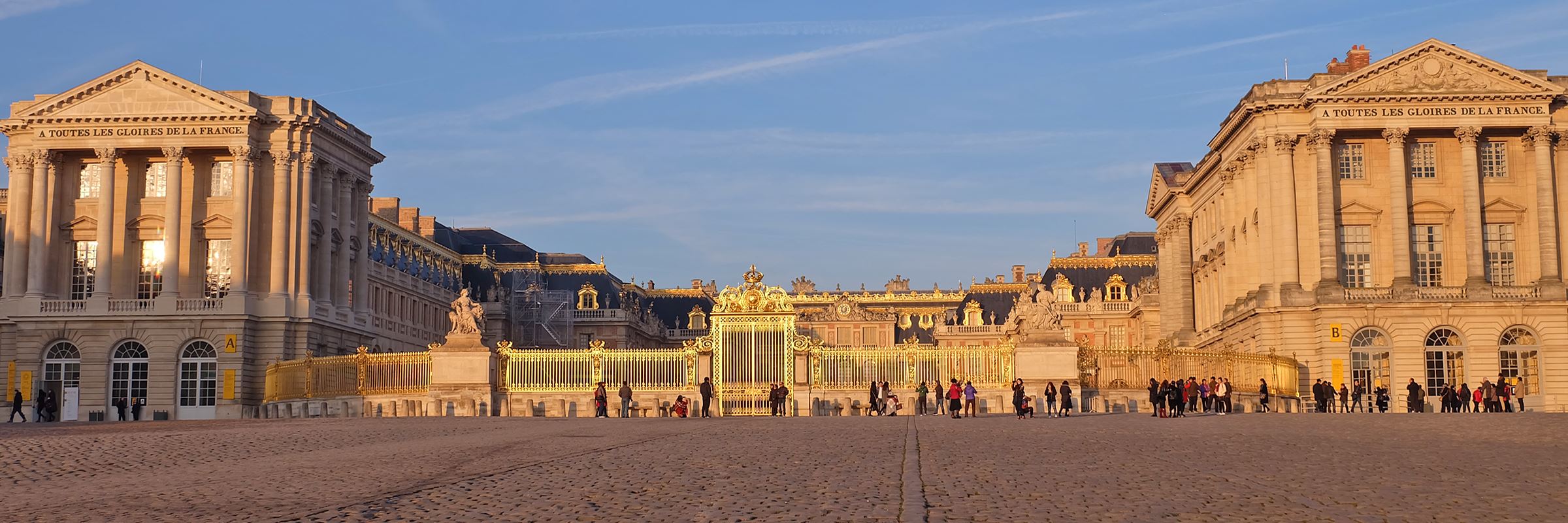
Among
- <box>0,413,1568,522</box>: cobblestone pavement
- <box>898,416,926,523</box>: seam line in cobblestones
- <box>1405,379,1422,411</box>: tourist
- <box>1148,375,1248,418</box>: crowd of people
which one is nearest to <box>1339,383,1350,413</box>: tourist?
<box>1148,375,1248,418</box>: crowd of people

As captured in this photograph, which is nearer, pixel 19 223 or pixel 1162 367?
pixel 1162 367

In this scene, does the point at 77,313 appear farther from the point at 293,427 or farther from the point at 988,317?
the point at 988,317

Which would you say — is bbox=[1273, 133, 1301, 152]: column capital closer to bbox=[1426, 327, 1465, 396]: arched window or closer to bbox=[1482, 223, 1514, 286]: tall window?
bbox=[1482, 223, 1514, 286]: tall window

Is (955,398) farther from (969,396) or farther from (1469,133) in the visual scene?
(1469,133)

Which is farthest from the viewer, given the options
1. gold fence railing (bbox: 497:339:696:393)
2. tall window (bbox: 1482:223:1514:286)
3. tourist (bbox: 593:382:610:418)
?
tall window (bbox: 1482:223:1514:286)

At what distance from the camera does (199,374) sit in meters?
58.7

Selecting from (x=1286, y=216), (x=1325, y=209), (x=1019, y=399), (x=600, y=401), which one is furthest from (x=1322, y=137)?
(x=600, y=401)

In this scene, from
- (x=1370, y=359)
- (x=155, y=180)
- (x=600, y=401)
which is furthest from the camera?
(x=155, y=180)

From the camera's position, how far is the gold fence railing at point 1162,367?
46844 mm

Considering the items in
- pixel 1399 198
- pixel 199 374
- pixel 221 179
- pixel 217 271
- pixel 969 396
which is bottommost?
pixel 969 396

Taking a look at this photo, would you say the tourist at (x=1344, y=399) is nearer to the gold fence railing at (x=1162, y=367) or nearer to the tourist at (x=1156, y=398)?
the gold fence railing at (x=1162, y=367)

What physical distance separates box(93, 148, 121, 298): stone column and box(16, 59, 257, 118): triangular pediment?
1469 millimetres

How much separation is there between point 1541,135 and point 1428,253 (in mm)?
5104

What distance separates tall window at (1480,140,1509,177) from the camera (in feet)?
195
